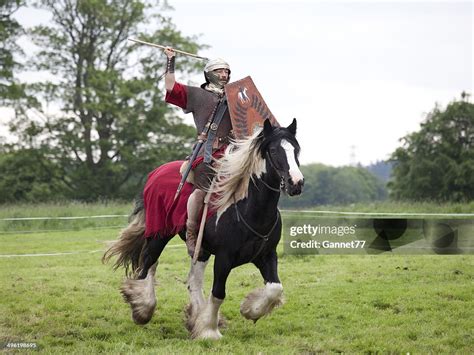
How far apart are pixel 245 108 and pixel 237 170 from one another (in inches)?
25.3

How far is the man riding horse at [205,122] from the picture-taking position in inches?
248

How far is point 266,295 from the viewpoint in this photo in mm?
6008

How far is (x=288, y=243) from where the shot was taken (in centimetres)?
1233

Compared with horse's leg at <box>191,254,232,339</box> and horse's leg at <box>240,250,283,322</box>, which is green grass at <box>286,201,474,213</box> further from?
horse's leg at <box>191,254,232,339</box>

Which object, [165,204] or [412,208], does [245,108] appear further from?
[412,208]

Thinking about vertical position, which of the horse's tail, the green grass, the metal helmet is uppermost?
the metal helmet

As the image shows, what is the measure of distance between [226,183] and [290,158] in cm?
86

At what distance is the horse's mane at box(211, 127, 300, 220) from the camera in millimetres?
5910

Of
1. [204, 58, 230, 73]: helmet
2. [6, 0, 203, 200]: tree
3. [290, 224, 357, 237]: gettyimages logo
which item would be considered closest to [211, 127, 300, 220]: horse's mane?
[204, 58, 230, 73]: helmet

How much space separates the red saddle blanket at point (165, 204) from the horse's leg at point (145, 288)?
0.15 metres

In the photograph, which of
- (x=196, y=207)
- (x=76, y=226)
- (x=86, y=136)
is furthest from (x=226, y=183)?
(x=86, y=136)

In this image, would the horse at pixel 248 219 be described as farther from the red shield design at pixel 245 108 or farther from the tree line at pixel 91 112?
the tree line at pixel 91 112
